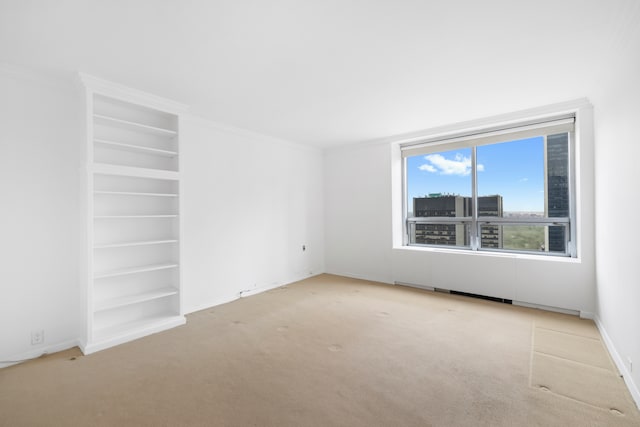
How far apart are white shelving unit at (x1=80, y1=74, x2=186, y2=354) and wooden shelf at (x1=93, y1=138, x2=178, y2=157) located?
1 cm

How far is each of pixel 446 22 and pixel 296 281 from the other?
447cm

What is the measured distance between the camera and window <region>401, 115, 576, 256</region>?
3.90 meters

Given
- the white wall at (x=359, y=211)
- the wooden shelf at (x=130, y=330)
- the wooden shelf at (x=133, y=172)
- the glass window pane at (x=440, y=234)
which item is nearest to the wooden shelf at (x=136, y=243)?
the wooden shelf at (x=133, y=172)

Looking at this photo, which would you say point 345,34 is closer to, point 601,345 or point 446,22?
point 446,22

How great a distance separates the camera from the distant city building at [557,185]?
3.85 meters

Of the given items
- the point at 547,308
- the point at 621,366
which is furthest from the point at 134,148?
the point at 547,308

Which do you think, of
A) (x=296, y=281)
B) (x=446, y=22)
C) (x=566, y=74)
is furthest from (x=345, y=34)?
(x=296, y=281)

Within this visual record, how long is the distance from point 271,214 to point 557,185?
14.1ft

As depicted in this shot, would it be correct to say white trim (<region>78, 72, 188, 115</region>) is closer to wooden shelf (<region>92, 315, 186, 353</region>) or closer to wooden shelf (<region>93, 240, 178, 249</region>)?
wooden shelf (<region>93, 240, 178, 249</region>)

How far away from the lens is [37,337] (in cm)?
266

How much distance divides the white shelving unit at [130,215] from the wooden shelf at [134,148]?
1cm

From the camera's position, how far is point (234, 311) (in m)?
3.80

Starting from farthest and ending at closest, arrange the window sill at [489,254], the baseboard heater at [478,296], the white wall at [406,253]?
the baseboard heater at [478,296]
the window sill at [489,254]
the white wall at [406,253]

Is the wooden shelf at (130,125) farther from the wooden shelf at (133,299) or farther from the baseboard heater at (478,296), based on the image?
the baseboard heater at (478,296)
